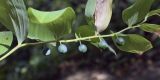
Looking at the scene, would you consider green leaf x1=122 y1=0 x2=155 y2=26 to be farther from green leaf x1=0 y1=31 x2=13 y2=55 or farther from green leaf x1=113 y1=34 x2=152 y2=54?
green leaf x1=0 y1=31 x2=13 y2=55

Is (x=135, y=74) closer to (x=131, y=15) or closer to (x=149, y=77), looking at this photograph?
(x=149, y=77)

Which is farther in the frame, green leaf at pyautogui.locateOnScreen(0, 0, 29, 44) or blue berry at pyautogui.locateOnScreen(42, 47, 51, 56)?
blue berry at pyautogui.locateOnScreen(42, 47, 51, 56)

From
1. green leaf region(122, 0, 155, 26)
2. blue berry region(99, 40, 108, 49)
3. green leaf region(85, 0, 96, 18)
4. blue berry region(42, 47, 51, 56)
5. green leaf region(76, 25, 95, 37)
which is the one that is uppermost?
green leaf region(85, 0, 96, 18)

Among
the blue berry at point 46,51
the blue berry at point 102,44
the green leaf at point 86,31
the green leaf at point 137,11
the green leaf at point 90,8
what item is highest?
the green leaf at point 90,8

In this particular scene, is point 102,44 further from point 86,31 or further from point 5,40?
point 5,40

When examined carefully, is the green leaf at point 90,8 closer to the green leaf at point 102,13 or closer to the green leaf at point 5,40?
the green leaf at point 102,13

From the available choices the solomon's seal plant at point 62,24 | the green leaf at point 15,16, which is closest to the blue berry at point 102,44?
the solomon's seal plant at point 62,24

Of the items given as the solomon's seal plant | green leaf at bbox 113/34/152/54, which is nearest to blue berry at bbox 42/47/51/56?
the solomon's seal plant
